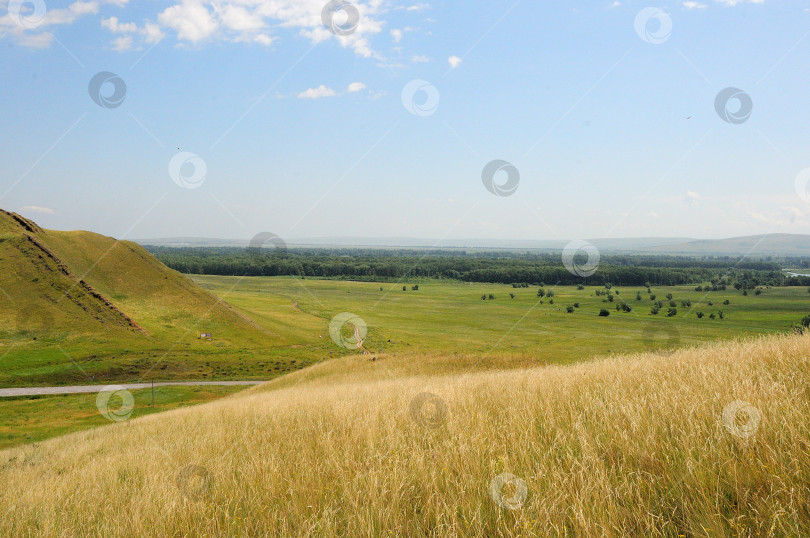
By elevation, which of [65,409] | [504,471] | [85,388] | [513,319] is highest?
[513,319]

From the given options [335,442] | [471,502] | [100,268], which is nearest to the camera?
[471,502]

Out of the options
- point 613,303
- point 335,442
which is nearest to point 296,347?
point 335,442

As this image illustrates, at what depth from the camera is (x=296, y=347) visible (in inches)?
3565

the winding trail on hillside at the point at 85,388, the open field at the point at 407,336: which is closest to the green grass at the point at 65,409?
the open field at the point at 407,336

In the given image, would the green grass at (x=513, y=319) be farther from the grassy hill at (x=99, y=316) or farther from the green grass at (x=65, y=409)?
the green grass at (x=65, y=409)

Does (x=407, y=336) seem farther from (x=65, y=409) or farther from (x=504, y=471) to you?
(x=504, y=471)

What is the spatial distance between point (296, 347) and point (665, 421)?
298 feet

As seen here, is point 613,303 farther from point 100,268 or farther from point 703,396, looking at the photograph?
point 703,396

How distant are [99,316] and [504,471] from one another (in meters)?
90.8

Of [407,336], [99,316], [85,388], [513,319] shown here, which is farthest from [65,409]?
[513,319]

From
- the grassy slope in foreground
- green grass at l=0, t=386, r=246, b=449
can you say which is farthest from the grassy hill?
the grassy slope in foreground

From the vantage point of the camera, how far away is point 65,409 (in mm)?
46406

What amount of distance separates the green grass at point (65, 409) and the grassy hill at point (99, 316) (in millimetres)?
10468

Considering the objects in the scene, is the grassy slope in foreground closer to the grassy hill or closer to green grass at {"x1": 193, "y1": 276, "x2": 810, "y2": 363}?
green grass at {"x1": 193, "y1": 276, "x2": 810, "y2": 363}
